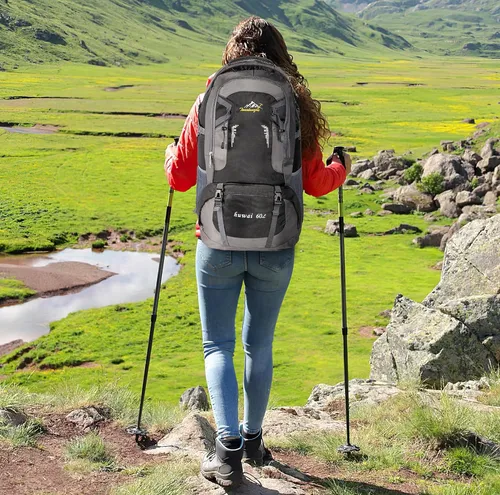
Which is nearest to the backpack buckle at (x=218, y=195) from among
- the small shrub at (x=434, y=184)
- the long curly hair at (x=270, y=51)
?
the long curly hair at (x=270, y=51)

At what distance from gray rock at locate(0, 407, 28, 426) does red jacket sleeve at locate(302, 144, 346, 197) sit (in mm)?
3866

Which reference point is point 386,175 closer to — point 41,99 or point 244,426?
point 244,426

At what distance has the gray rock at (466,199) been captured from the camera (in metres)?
43.3

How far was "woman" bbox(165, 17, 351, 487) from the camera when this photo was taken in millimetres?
5488

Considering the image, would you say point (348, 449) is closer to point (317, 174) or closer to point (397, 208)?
point (317, 174)

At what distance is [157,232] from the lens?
42.4 m

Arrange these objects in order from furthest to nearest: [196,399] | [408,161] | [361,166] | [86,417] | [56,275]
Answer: [408,161], [361,166], [56,275], [196,399], [86,417]

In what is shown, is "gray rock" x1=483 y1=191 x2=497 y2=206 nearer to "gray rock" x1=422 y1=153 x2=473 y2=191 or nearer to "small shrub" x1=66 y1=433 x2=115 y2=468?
"gray rock" x1=422 y1=153 x2=473 y2=191

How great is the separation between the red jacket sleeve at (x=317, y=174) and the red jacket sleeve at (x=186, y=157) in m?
0.91

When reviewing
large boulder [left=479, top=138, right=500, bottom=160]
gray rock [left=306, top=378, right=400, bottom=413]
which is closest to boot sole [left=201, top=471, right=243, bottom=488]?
gray rock [left=306, top=378, right=400, bottom=413]

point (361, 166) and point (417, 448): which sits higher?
point (417, 448)

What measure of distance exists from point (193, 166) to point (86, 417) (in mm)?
3706

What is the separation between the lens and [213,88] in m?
5.22

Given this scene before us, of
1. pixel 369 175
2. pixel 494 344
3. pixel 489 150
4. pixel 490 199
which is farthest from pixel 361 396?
pixel 489 150
